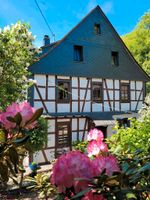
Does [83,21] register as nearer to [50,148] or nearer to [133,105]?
[133,105]

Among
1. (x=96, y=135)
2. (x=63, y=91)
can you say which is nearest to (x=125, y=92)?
(x=63, y=91)

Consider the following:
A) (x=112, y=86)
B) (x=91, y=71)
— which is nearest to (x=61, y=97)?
(x=91, y=71)

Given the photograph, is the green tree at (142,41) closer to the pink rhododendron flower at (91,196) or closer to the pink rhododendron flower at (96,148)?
the pink rhododendron flower at (96,148)

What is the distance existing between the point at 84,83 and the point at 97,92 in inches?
40.5

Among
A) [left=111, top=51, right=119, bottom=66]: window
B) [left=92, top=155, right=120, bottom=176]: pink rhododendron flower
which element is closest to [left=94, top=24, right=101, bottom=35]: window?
[left=111, top=51, right=119, bottom=66]: window

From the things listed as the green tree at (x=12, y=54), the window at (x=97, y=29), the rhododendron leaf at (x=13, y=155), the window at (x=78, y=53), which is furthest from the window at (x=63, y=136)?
the rhododendron leaf at (x=13, y=155)

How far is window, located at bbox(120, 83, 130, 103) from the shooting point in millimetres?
16891

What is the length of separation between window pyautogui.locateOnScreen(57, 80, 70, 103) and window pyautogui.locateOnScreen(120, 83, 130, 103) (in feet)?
12.8

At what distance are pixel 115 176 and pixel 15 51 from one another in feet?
22.7

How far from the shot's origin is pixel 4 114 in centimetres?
118

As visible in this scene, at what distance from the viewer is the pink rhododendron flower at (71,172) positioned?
89cm

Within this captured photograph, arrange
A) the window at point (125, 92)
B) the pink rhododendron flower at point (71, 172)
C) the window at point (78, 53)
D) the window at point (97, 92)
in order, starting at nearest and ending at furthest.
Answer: the pink rhododendron flower at point (71, 172) < the window at point (78, 53) < the window at point (97, 92) < the window at point (125, 92)

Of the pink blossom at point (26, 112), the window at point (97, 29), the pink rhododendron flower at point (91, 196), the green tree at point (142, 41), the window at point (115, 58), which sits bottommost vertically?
the pink rhododendron flower at point (91, 196)

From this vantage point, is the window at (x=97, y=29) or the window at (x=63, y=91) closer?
the window at (x=63, y=91)
